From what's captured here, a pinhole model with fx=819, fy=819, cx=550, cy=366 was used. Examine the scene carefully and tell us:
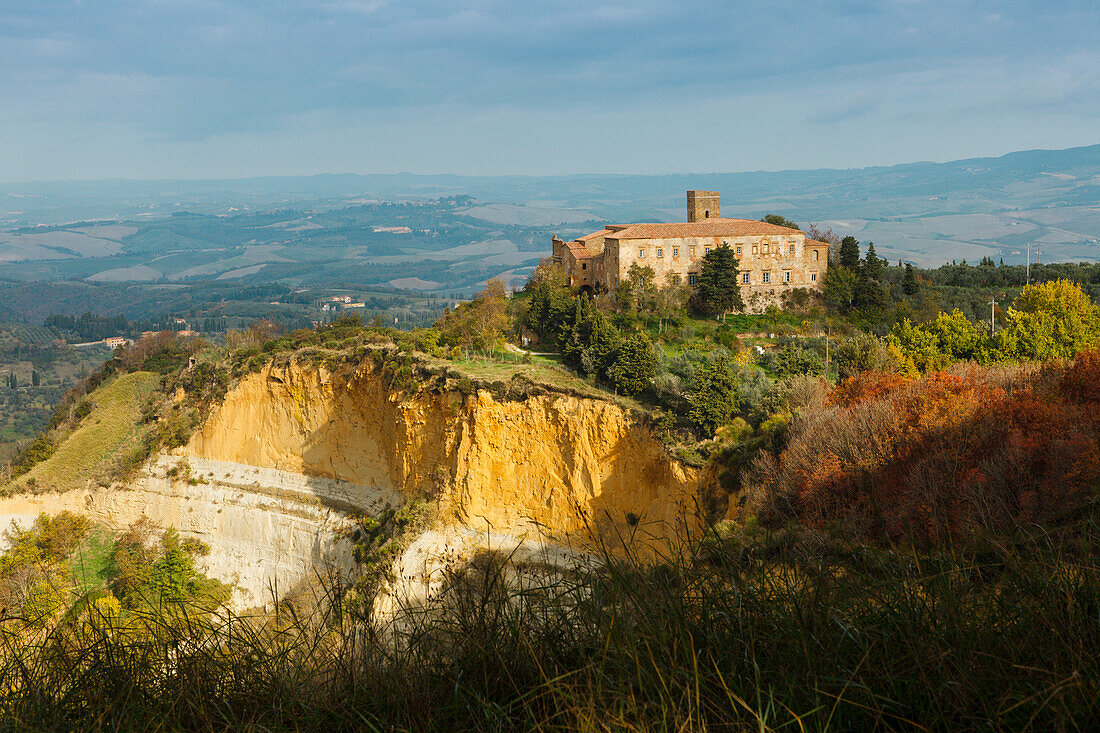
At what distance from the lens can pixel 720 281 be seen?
32812 millimetres

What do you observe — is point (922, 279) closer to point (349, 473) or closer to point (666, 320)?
point (666, 320)

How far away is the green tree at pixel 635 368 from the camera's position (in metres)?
24.9

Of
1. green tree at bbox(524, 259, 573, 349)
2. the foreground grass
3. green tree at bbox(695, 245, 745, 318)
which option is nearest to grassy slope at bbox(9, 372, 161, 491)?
green tree at bbox(524, 259, 573, 349)

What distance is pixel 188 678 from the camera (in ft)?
10.5

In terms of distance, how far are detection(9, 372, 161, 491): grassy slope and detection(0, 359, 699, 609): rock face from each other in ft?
2.36

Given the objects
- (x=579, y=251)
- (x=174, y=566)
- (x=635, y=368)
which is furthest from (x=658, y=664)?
(x=579, y=251)

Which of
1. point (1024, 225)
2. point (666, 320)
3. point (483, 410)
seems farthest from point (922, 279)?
point (1024, 225)

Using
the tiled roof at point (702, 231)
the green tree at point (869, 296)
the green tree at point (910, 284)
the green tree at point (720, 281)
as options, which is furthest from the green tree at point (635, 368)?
the green tree at point (910, 284)

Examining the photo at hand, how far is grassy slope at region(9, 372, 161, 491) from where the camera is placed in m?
34.3

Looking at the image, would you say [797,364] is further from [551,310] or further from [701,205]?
[701,205]

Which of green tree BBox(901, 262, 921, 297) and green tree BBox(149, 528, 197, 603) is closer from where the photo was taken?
green tree BBox(149, 528, 197, 603)

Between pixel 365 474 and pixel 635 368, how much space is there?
455 inches

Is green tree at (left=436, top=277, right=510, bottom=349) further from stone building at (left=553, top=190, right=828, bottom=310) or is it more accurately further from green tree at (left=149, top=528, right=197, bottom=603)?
green tree at (left=149, top=528, right=197, bottom=603)

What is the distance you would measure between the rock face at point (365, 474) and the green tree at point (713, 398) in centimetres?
137
